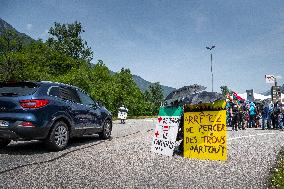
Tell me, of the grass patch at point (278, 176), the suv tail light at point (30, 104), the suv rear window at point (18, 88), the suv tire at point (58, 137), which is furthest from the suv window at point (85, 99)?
the grass patch at point (278, 176)

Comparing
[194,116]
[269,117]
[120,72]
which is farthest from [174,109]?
[120,72]

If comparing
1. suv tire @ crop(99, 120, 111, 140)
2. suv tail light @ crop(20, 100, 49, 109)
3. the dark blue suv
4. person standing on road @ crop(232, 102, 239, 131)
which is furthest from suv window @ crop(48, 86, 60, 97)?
person standing on road @ crop(232, 102, 239, 131)

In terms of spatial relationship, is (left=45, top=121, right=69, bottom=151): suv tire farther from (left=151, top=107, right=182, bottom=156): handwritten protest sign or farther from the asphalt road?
(left=151, top=107, right=182, bottom=156): handwritten protest sign

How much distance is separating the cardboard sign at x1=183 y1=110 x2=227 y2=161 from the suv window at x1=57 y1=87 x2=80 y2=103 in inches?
128

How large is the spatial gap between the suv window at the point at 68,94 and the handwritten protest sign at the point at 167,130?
2575 mm

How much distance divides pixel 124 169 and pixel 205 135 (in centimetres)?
243

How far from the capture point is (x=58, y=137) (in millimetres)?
8438

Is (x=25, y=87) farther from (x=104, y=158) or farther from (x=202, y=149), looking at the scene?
(x=202, y=149)

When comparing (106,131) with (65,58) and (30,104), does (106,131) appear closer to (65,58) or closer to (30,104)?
(30,104)

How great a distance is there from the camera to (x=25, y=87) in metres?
8.11

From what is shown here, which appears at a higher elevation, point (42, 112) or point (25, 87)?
point (25, 87)

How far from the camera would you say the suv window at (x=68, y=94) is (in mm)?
8883

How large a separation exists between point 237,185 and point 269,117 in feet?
49.7

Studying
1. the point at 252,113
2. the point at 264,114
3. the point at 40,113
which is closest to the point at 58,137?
the point at 40,113
